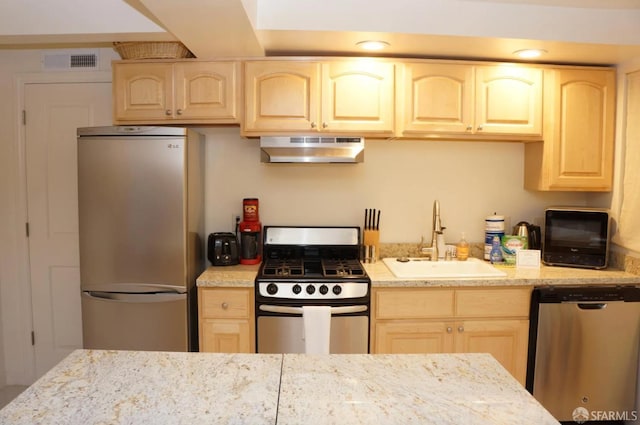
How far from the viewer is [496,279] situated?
2604 mm

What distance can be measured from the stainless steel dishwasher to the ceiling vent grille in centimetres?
326

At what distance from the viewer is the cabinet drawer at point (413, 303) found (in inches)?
102

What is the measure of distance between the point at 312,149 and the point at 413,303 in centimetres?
112

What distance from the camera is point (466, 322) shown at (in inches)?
103

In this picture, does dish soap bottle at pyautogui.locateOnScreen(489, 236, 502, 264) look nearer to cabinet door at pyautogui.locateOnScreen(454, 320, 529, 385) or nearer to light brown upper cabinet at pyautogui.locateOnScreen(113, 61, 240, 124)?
cabinet door at pyautogui.locateOnScreen(454, 320, 529, 385)

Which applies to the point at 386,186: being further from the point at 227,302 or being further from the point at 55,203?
the point at 55,203

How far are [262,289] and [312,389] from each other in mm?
1421

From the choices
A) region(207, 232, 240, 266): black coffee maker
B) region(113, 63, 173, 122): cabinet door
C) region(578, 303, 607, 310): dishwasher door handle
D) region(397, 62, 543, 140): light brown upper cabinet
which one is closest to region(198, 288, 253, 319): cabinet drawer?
region(207, 232, 240, 266): black coffee maker

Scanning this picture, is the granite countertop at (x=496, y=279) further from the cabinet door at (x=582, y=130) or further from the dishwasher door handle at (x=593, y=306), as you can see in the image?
the cabinet door at (x=582, y=130)

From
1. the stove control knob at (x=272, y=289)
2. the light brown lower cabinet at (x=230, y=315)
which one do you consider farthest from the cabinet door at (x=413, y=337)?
the light brown lower cabinet at (x=230, y=315)

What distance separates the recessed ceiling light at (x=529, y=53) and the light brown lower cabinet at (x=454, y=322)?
142cm

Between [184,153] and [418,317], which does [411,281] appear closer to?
[418,317]

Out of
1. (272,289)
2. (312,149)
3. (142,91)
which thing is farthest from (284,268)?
(142,91)

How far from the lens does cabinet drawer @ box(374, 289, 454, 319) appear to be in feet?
8.52
